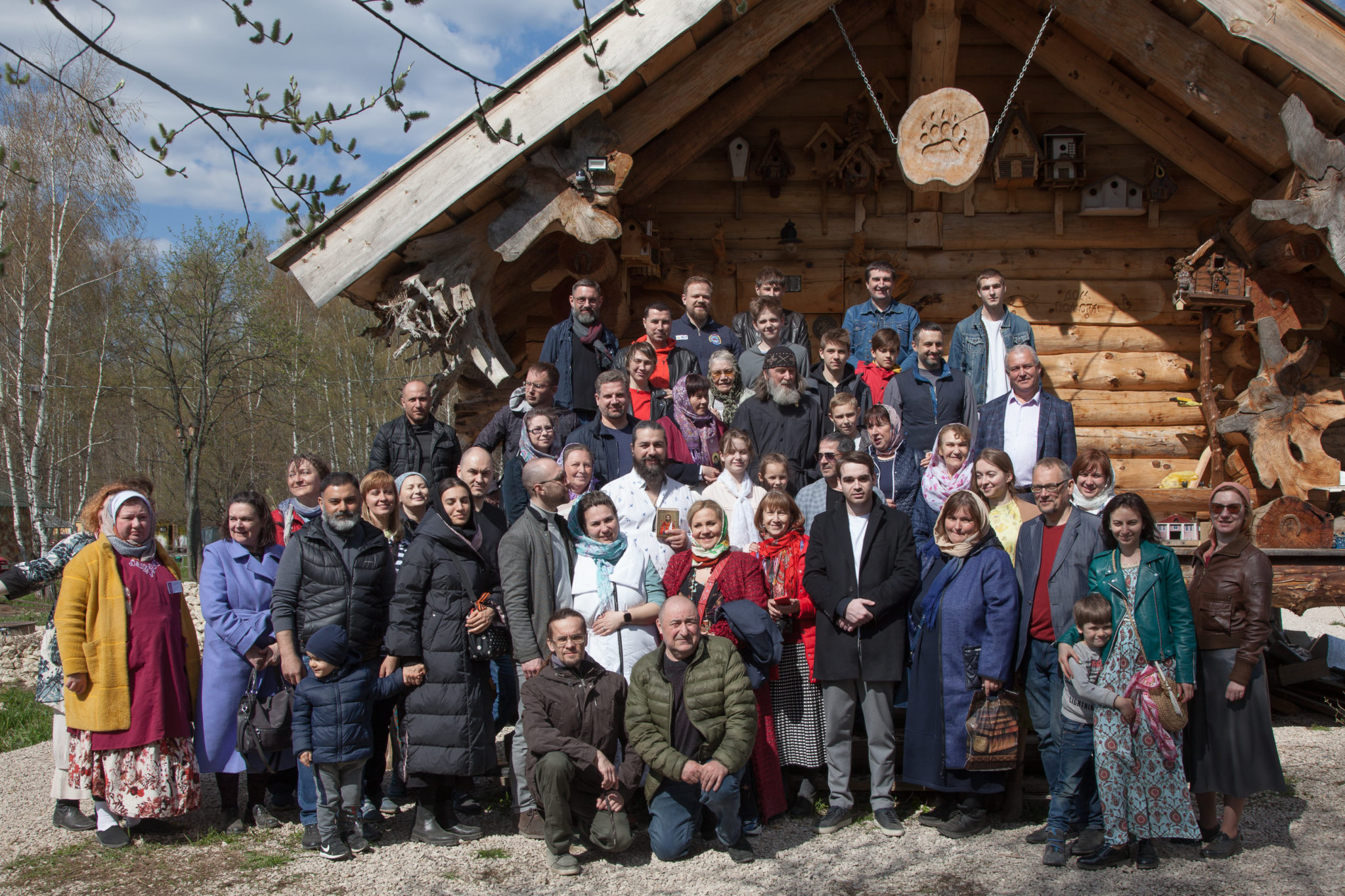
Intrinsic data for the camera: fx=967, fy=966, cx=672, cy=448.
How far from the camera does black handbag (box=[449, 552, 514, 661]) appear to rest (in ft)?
14.9

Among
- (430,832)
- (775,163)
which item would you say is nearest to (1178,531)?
(775,163)

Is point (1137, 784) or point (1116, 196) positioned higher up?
point (1116, 196)

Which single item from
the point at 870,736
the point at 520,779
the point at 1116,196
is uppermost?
the point at 1116,196

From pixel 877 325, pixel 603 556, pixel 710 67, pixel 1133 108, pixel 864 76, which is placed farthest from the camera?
pixel 1133 108

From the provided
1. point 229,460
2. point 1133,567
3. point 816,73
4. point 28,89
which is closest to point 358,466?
point 229,460

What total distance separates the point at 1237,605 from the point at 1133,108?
4.78 meters

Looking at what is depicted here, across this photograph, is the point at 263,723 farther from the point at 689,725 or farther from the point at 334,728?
the point at 689,725

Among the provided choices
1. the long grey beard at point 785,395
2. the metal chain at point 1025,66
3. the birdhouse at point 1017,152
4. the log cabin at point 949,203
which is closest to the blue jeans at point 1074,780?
the long grey beard at point 785,395

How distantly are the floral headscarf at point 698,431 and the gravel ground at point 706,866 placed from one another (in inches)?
86.7

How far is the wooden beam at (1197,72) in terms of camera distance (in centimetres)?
671

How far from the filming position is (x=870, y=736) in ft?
15.3

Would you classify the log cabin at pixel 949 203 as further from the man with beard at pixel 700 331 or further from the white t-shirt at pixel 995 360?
the white t-shirt at pixel 995 360

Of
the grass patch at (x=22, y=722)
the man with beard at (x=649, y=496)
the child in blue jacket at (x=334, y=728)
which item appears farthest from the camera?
the grass patch at (x=22, y=722)

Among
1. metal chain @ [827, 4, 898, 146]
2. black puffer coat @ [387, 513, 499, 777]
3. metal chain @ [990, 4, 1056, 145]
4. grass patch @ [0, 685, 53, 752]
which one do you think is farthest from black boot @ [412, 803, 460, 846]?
metal chain @ [990, 4, 1056, 145]
